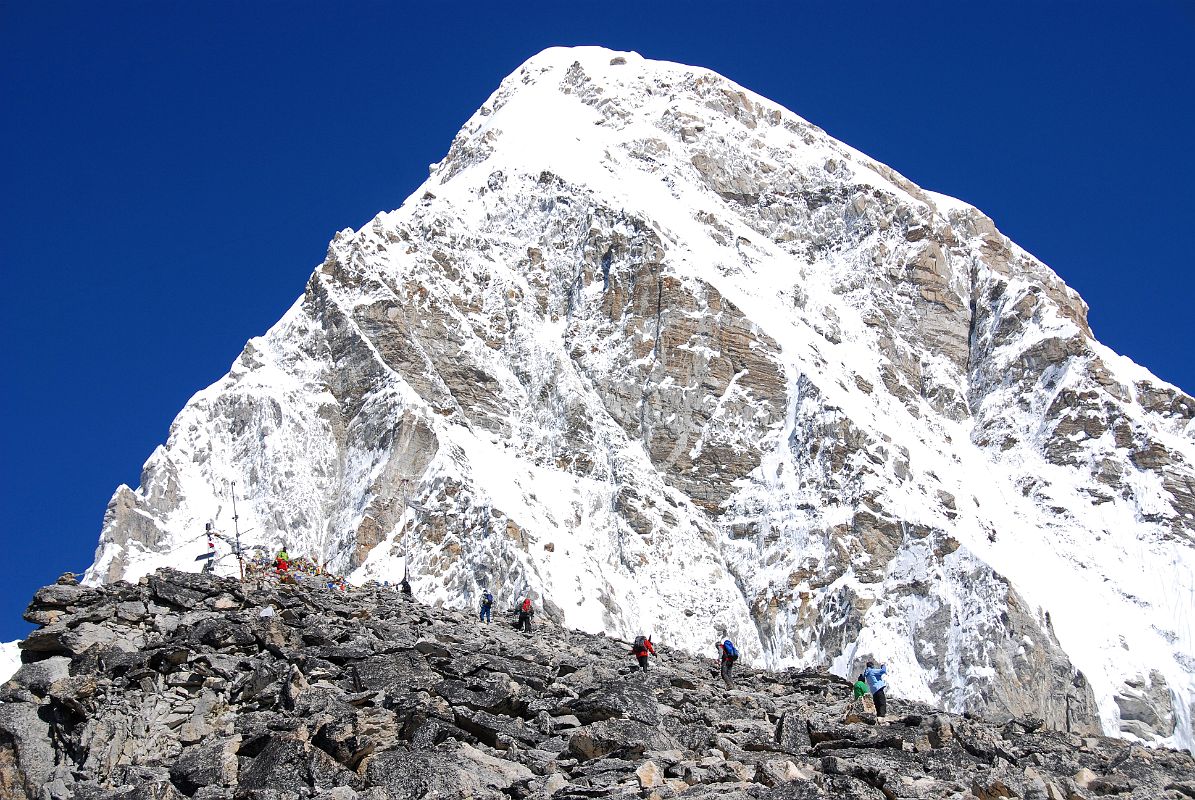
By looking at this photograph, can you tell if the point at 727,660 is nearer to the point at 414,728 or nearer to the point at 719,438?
the point at 414,728

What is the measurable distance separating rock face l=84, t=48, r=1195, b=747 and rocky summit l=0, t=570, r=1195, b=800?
58.2m

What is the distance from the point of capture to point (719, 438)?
11538 centimetres

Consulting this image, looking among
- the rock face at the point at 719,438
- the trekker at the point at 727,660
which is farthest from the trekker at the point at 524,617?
the rock face at the point at 719,438

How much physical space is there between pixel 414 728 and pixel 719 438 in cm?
9283

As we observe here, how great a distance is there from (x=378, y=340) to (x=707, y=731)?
306 feet

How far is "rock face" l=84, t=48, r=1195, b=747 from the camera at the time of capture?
9869cm

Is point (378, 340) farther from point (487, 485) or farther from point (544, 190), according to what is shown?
point (544, 190)

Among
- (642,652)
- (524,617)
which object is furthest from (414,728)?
(524,617)

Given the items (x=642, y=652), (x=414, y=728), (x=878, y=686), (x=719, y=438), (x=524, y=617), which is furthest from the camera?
(x=719, y=438)

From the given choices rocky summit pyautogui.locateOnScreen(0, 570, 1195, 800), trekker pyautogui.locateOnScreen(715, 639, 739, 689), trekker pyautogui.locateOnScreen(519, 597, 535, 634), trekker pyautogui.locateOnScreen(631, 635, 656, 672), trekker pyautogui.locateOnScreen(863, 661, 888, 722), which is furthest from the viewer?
trekker pyautogui.locateOnScreen(519, 597, 535, 634)

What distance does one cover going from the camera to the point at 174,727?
26047 mm

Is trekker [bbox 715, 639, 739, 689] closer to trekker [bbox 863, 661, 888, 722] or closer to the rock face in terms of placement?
trekker [bbox 863, 661, 888, 722]

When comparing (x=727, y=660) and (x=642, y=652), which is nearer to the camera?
(x=642, y=652)

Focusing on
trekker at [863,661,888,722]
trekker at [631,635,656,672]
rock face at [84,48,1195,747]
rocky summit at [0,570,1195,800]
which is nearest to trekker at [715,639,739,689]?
rocky summit at [0,570,1195,800]
